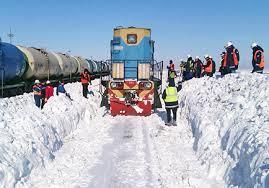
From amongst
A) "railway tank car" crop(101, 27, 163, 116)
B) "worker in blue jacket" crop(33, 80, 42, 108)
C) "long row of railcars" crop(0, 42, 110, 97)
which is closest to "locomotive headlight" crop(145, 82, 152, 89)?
"railway tank car" crop(101, 27, 163, 116)

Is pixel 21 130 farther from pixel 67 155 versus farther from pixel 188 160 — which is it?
pixel 188 160

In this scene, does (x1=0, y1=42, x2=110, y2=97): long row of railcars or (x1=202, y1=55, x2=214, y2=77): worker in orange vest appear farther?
(x1=202, y1=55, x2=214, y2=77): worker in orange vest

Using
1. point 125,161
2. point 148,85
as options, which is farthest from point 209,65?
point 125,161

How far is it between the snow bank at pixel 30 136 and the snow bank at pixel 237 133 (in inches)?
150

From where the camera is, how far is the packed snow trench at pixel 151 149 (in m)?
6.68

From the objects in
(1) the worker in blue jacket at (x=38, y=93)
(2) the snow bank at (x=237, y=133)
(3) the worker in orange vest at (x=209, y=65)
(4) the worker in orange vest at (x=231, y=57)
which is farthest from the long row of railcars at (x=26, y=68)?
(2) the snow bank at (x=237, y=133)

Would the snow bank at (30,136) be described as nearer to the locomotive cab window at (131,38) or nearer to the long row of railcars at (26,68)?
the long row of railcars at (26,68)

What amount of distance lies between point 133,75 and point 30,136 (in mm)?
10495

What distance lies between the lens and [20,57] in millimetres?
20453

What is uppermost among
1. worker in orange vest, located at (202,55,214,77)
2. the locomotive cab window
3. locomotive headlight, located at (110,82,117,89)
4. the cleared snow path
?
the locomotive cab window

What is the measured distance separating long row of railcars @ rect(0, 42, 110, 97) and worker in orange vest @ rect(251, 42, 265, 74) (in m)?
7.25

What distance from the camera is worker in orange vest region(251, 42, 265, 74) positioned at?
47.5ft

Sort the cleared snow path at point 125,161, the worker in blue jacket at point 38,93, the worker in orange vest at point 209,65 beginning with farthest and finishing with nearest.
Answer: the worker in orange vest at point 209,65 → the worker in blue jacket at point 38,93 → the cleared snow path at point 125,161

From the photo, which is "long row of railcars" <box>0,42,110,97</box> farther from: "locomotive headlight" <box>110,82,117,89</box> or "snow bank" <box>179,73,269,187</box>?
"snow bank" <box>179,73,269,187</box>
